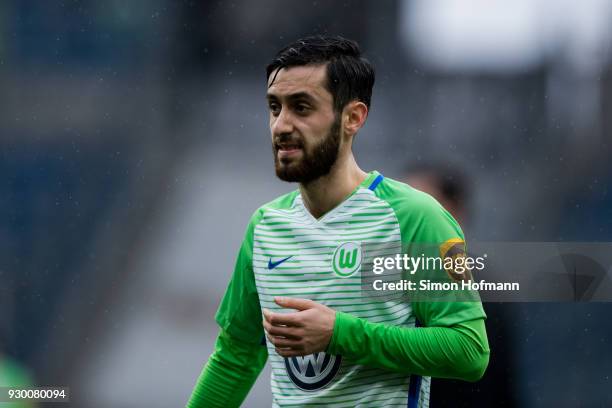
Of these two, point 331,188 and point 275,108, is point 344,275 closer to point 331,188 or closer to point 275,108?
point 331,188

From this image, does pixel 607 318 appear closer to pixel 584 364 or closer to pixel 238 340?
pixel 584 364

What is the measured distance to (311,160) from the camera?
2.21 metres

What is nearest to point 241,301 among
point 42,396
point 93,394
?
point 42,396

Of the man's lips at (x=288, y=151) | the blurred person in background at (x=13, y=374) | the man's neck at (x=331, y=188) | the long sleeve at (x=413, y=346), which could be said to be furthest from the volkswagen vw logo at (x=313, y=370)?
the blurred person in background at (x=13, y=374)

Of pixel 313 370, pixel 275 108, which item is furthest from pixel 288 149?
pixel 313 370

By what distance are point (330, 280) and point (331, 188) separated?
0.82 feet

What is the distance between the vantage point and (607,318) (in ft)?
15.7

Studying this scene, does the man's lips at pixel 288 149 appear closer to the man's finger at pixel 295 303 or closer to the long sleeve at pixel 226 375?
the man's finger at pixel 295 303

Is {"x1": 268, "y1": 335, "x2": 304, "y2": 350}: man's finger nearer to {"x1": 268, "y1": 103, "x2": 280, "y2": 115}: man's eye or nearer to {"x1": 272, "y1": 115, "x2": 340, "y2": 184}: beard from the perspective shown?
{"x1": 272, "y1": 115, "x2": 340, "y2": 184}: beard

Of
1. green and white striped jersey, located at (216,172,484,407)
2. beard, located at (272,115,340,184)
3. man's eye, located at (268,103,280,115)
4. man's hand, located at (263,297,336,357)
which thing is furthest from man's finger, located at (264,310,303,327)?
man's eye, located at (268,103,280,115)

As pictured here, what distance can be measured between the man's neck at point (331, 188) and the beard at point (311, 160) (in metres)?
0.03

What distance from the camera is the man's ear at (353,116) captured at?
229cm

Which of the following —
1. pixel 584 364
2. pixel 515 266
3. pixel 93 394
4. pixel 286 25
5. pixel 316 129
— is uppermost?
pixel 286 25

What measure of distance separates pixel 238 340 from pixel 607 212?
10.6ft
